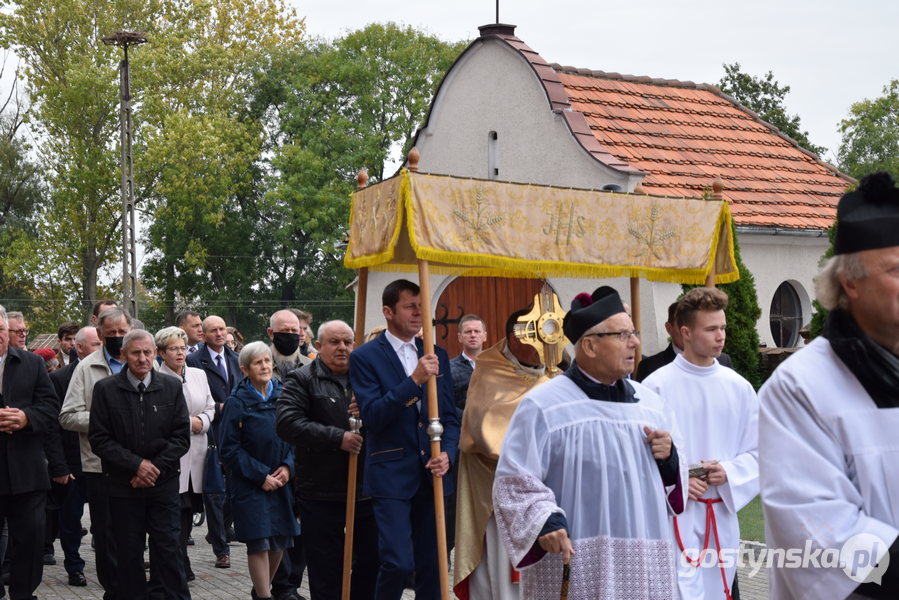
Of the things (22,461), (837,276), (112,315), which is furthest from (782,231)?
(837,276)

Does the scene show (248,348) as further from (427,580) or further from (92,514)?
(427,580)

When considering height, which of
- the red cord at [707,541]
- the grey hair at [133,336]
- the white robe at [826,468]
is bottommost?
the red cord at [707,541]

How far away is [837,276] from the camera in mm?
3338

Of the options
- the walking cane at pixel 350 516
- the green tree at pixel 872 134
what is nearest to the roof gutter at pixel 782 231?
the walking cane at pixel 350 516

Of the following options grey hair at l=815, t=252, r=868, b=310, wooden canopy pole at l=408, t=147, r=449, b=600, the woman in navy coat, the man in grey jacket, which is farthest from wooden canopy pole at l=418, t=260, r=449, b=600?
grey hair at l=815, t=252, r=868, b=310

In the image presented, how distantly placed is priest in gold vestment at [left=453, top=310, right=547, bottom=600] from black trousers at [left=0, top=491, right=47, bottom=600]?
3272 mm

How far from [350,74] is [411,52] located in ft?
8.44

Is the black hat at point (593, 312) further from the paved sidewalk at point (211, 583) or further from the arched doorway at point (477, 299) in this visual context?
the arched doorway at point (477, 299)

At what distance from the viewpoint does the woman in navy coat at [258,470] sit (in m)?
9.00

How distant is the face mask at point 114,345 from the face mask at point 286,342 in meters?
1.39

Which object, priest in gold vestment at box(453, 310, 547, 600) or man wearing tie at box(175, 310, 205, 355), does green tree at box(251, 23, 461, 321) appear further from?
priest in gold vestment at box(453, 310, 547, 600)

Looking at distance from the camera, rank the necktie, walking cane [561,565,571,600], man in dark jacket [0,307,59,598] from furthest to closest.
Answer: the necktie
man in dark jacket [0,307,59,598]
walking cane [561,565,571,600]

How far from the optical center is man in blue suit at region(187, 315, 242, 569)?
11305mm

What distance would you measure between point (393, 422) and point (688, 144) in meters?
13.7
